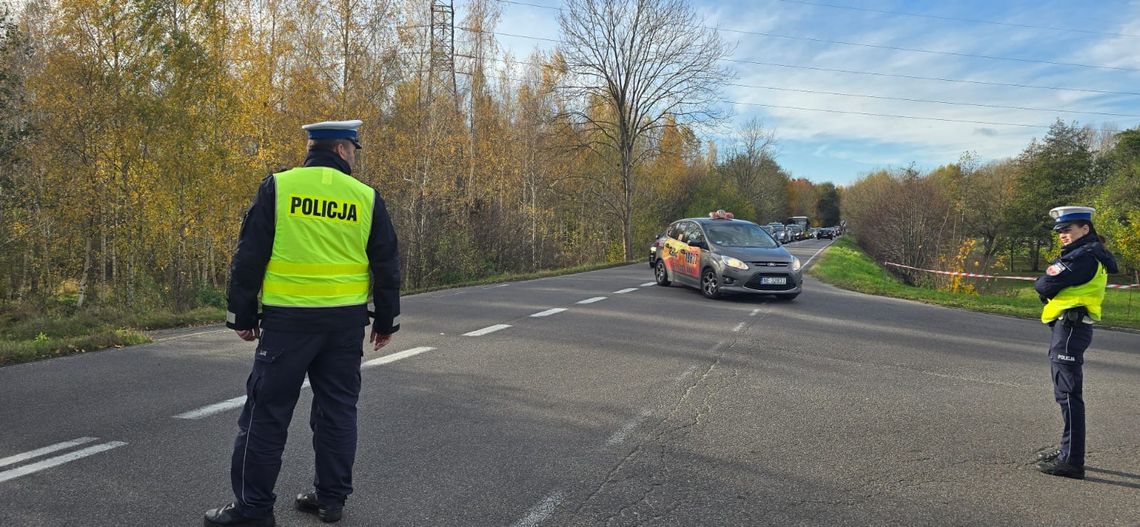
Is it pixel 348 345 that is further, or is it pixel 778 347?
pixel 778 347

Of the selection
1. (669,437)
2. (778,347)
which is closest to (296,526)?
(669,437)

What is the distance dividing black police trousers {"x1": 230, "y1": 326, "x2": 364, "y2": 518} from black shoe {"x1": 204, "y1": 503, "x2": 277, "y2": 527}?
0.09 ft

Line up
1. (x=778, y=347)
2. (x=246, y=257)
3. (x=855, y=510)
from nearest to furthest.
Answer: (x=246, y=257) → (x=855, y=510) → (x=778, y=347)

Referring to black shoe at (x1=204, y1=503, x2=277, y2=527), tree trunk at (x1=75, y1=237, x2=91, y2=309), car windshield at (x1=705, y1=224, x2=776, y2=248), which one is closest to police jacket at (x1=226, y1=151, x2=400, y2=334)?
black shoe at (x1=204, y1=503, x2=277, y2=527)

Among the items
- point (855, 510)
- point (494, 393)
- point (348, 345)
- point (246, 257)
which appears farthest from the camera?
point (494, 393)

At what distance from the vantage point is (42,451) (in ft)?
13.2

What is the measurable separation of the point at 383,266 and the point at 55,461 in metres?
2.38

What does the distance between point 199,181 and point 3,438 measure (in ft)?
47.4

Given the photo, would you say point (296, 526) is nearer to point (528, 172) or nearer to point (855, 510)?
point (855, 510)

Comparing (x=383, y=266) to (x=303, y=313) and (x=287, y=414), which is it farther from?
(x=287, y=414)

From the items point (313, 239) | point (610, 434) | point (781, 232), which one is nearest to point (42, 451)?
point (313, 239)

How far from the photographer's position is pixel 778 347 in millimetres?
8242

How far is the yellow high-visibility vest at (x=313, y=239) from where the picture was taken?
3045 millimetres

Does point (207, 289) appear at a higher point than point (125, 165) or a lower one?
lower
